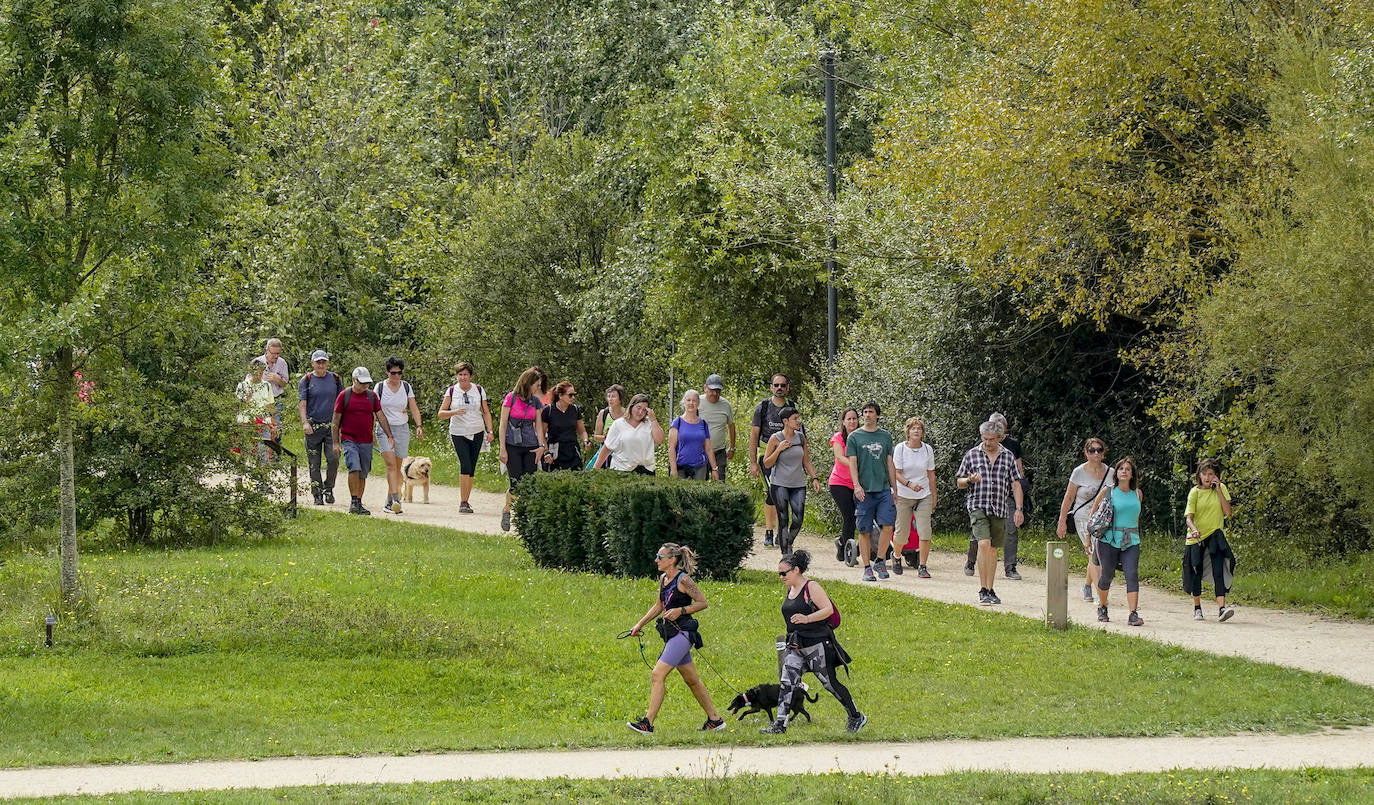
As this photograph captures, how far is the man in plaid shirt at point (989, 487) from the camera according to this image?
54.5 ft

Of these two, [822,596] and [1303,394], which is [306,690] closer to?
[822,596]

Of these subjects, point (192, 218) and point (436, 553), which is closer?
point (192, 218)

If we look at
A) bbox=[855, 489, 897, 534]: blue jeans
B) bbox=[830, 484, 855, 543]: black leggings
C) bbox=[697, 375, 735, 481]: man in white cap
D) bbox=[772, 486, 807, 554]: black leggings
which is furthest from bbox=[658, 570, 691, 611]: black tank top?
bbox=[697, 375, 735, 481]: man in white cap

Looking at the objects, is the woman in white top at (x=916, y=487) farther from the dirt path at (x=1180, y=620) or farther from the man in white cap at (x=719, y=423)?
the man in white cap at (x=719, y=423)

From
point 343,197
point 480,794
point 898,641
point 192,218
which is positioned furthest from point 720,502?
point 343,197

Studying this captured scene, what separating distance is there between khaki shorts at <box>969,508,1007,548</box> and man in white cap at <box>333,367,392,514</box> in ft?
26.4

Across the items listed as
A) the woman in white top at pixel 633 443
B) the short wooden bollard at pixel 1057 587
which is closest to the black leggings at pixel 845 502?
the woman in white top at pixel 633 443

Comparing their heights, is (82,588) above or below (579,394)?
below

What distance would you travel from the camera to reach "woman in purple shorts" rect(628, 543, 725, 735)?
36.1 ft

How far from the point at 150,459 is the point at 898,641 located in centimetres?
905

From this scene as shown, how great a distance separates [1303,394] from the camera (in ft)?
52.1

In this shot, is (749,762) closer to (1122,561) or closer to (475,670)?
(475,670)

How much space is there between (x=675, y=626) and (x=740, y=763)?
1133mm

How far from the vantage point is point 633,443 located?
19.0 metres
